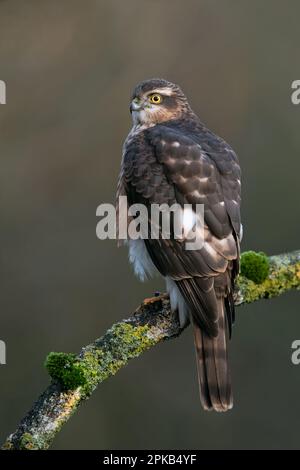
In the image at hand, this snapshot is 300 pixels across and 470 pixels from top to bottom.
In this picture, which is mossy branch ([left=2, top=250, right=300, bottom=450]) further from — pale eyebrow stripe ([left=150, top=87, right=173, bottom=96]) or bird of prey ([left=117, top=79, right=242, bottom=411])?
pale eyebrow stripe ([left=150, top=87, right=173, bottom=96])

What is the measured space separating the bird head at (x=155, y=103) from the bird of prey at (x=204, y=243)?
357 mm

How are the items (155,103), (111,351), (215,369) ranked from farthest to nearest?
(155,103) → (215,369) → (111,351)

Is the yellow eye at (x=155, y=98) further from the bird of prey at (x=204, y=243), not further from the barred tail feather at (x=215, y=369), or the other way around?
the barred tail feather at (x=215, y=369)

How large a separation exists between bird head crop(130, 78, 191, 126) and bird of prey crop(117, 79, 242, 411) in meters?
0.36

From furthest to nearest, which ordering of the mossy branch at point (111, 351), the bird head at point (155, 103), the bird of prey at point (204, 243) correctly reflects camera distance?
the bird head at point (155, 103) → the bird of prey at point (204, 243) → the mossy branch at point (111, 351)

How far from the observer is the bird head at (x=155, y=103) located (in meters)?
5.98

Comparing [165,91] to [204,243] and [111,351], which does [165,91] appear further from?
[111,351]

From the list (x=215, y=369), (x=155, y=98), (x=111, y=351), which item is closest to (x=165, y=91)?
(x=155, y=98)

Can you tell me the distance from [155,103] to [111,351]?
6.50 feet

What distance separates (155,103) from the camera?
603 centimetres

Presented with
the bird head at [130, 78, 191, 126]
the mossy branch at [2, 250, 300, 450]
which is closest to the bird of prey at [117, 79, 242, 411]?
the mossy branch at [2, 250, 300, 450]

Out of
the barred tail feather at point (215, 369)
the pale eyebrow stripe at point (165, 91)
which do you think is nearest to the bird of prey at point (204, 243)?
the barred tail feather at point (215, 369)

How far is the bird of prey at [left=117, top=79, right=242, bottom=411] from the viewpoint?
4984 millimetres

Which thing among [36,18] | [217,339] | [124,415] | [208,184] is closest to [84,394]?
[217,339]
